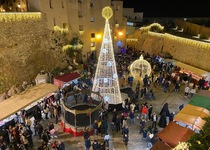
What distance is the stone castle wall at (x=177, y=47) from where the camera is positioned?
19891 mm

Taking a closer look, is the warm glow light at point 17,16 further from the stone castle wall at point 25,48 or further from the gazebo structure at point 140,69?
the gazebo structure at point 140,69

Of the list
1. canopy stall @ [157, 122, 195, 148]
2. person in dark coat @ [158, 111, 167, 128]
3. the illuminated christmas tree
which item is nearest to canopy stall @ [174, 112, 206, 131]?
canopy stall @ [157, 122, 195, 148]

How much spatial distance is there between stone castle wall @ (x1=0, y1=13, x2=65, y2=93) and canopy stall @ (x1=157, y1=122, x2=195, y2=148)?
1290cm

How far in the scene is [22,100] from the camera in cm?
1341

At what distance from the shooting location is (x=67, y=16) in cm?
2217

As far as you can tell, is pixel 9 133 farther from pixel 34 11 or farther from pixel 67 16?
pixel 67 16

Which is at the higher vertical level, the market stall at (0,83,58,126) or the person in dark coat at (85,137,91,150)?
the market stall at (0,83,58,126)

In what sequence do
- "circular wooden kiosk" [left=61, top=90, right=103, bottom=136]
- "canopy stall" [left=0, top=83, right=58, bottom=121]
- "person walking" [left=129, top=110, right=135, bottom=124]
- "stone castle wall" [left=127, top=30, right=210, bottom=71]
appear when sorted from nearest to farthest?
1. "circular wooden kiosk" [left=61, top=90, right=103, bottom=136]
2. "canopy stall" [left=0, top=83, right=58, bottom=121]
3. "person walking" [left=129, top=110, right=135, bottom=124]
4. "stone castle wall" [left=127, top=30, right=210, bottom=71]

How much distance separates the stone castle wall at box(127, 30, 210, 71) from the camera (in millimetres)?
19891

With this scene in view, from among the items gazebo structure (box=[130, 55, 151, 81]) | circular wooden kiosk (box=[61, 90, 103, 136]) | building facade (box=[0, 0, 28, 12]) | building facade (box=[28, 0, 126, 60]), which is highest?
building facade (box=[0, 0, 28, 12])

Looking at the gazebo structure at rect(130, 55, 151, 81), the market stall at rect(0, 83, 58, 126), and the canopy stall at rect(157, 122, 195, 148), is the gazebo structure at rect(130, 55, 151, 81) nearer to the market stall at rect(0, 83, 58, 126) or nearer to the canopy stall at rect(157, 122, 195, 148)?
the market stall at rect(0, 83, 58, 126)

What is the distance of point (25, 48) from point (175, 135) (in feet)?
47.0

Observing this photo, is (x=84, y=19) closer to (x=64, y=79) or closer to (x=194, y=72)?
(x=64, y=79)

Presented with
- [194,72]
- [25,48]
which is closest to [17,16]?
[25,48]
